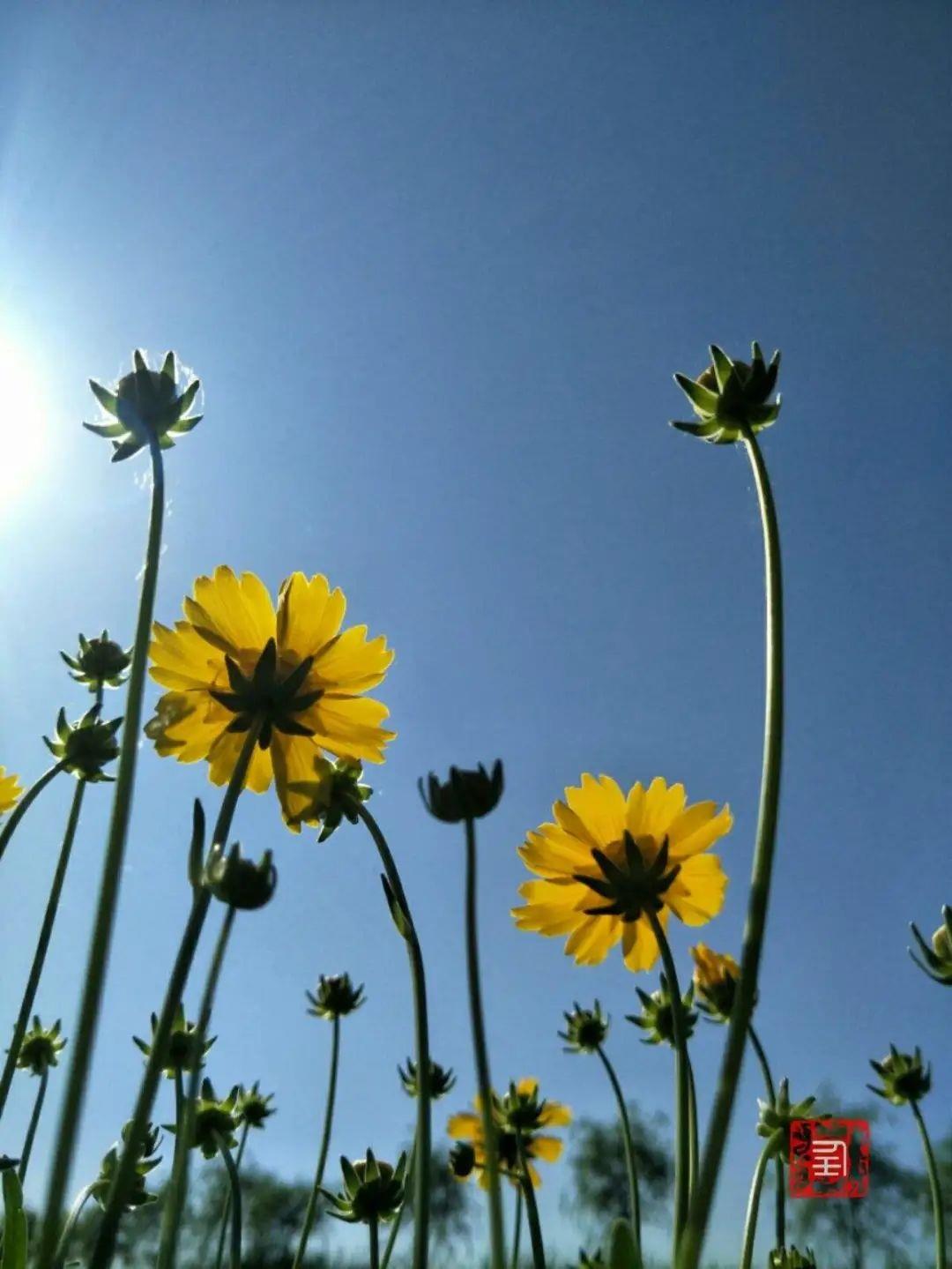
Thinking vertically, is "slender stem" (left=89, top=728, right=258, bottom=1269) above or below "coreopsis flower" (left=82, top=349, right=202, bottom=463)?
below

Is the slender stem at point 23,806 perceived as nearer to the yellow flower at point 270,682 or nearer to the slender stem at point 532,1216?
the yellow flower at point 270,682

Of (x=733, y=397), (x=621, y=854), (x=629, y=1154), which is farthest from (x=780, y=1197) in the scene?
(x=733, y=397)

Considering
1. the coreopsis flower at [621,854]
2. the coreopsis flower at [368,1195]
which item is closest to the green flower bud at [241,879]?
the coreopsis flower at [621,854]

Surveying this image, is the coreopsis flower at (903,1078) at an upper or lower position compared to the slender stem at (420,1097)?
upper

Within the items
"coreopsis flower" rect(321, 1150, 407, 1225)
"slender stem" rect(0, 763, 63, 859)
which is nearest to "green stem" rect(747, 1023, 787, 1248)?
"coreopsis flower" rect(321, 1150, 407, 1225)

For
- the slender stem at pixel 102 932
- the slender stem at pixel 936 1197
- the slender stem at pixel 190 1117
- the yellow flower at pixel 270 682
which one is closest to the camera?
the slender stem at pixel 102 932

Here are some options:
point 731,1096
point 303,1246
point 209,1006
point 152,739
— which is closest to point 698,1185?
point 731,1096

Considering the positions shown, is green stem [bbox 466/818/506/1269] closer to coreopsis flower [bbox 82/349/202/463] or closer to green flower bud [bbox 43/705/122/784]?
coreopsis flower [bbox 82/349/202/463]
